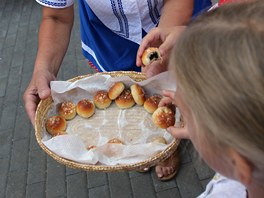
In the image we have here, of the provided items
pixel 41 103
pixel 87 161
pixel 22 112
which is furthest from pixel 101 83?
pixel 22 112

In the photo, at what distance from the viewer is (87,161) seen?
129cm

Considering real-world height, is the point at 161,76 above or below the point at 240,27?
below

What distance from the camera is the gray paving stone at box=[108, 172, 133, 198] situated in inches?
Result: 87.4

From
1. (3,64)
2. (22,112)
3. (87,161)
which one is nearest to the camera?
(87,161)

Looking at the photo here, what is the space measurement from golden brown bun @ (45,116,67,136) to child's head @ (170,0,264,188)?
0.82 metres

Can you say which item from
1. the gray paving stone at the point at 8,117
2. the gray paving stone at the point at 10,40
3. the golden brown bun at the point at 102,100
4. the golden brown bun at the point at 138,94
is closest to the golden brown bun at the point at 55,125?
the golden brown bun at the point at 102,100

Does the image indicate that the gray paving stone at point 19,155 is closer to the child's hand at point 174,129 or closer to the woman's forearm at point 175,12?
the child's hand at point 174,129

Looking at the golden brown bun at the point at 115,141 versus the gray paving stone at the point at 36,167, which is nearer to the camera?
the golden brown bun at the point at 115,141

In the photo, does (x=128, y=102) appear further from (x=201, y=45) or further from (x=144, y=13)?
(x=201, y=45)

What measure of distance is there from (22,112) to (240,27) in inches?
99.4

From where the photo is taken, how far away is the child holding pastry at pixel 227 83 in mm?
644

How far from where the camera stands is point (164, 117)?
4.77ft

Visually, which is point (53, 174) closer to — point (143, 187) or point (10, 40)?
point (143, 187)

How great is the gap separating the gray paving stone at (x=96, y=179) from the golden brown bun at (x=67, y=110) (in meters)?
0.82
